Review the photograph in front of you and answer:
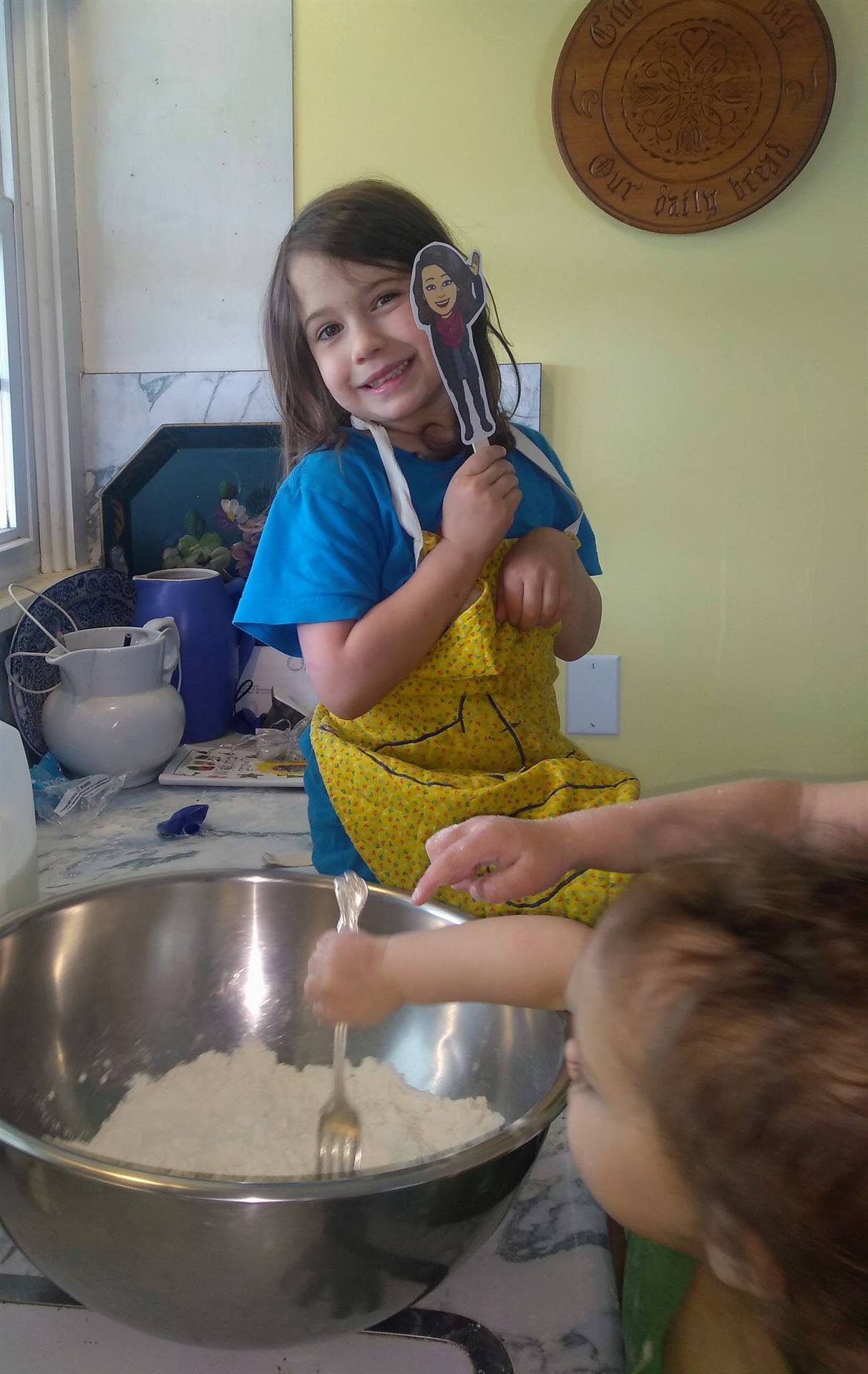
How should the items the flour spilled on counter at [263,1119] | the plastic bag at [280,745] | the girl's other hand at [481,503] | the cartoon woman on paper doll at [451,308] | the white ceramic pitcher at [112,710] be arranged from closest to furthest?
the flour spilled on counter at [263,1119], the cartoon woman on paper doll at [451,308], the girl's other hand at [481,503], the white ceramic pitcher at [112,710], the plastic bag at [280,745]

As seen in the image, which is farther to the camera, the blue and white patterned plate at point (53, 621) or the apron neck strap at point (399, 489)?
the blue and white patterned plate at point (53, 621)

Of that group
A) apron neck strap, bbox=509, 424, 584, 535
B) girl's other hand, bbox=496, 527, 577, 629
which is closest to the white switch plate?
apron neck strap, bbox=509, 424, 584, 535

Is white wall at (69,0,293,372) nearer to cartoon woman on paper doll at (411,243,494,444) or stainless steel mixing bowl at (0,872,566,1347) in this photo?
cartoon woman on paper doll at (411,243,494,444)

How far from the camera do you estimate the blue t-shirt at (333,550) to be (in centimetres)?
98

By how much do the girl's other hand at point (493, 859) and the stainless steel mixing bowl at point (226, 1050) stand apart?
5 cm

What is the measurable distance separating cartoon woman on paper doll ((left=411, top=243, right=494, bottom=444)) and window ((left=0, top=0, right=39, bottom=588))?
2.54ft

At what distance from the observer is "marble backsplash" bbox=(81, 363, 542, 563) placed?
60.1 inches

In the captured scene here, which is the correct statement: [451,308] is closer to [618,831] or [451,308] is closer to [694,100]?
[618,831]

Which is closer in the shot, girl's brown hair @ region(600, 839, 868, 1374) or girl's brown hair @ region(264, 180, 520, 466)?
girl's brown hair @ region(600, 839, 868, 1374)

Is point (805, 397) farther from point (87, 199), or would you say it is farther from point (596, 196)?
point (87, 199)

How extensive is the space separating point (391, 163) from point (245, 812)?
93 centimetres

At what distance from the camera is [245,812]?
121cm

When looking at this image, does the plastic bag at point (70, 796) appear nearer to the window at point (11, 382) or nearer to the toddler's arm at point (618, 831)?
the window at point (11, 382)

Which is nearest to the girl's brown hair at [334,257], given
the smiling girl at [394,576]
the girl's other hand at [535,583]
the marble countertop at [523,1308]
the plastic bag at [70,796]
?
the smiling girl at [394,576]
